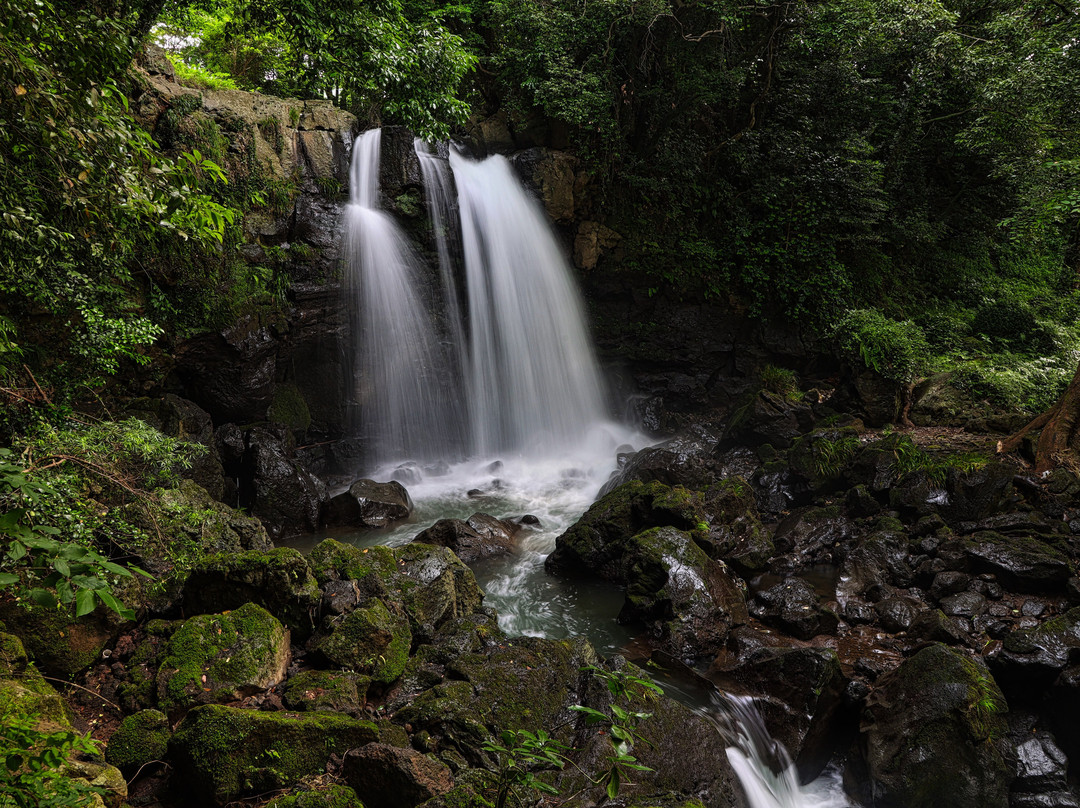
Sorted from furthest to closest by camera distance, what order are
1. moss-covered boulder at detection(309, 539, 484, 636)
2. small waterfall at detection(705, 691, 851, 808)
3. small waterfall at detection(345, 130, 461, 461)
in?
1. small waterfall at detection(345, 130, 461, 461)
2. moss-covered boulder at detection(309, 539, 484, 636)
3. small waterfall at detection(705, 691, 851, 808)

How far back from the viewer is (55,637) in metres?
3.96

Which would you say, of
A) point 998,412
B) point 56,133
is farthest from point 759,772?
point 998,412

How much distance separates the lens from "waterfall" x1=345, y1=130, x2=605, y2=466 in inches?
472

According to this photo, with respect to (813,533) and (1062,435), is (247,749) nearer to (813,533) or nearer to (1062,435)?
(813,533)

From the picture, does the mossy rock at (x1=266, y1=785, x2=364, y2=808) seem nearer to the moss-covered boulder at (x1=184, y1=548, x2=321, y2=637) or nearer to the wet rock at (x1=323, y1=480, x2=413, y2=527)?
the moss-covered boulder at (x1=184, y1=548, x2=321, y2=637)

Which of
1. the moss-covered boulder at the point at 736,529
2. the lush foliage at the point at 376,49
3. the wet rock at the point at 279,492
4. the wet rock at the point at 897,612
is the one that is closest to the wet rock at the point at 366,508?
the wet rock at the point at 279,492

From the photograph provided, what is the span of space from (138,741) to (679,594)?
205 inches

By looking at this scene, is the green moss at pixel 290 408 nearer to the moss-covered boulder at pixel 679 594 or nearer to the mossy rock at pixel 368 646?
the mossy rock at pixel 368 646

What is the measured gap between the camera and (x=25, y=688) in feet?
10.8

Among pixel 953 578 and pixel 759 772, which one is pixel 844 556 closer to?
pixel 953 578

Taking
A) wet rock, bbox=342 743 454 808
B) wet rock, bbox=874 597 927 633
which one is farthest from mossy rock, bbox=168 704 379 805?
wet rock, bbox=874 597 927 633

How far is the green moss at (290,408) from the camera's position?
10992mm

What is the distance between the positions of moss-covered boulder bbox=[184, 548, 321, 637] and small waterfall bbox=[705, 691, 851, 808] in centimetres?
376

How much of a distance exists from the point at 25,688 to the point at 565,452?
11.2 metres
